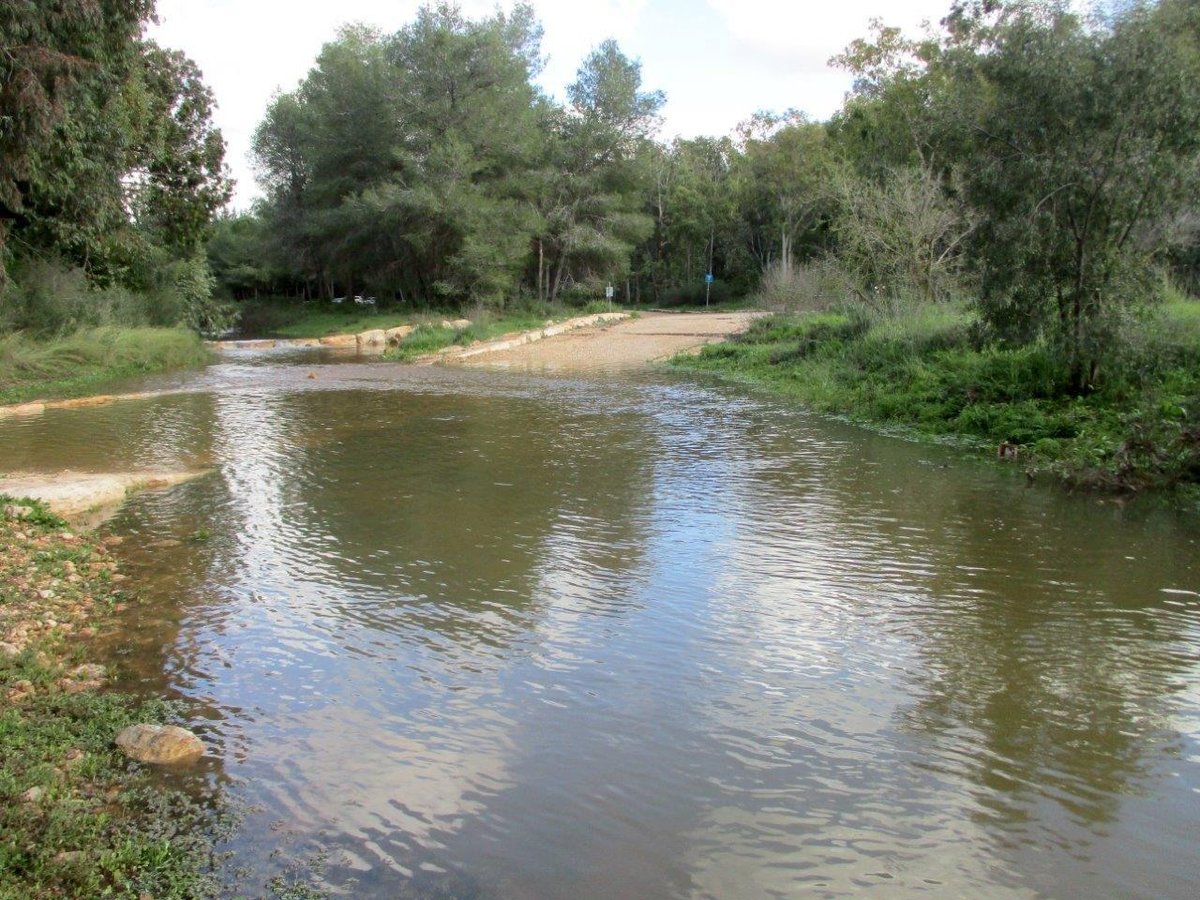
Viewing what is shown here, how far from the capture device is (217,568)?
8.09 meters

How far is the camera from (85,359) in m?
24.0

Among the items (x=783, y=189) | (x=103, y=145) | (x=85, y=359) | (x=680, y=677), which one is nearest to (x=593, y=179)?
(x=783, y=189)

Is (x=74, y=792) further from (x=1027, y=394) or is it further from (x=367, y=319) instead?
(x=367, y=319)

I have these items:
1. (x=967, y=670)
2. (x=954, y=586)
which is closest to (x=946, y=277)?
(x=954, y=586)

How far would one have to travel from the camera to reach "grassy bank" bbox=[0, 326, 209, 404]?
20.8 meters

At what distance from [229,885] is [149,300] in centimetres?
3111

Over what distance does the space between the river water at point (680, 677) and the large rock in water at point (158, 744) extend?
0.39 feet

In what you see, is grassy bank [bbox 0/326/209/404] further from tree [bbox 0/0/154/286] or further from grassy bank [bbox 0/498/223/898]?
grassy bank [bbox 0/498/223/898]

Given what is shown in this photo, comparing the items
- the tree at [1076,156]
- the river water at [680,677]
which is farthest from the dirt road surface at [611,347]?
the river water at [680,677]

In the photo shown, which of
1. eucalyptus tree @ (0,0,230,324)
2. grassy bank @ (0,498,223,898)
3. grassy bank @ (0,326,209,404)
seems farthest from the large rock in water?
grassy bank @ (0,326,209,404)

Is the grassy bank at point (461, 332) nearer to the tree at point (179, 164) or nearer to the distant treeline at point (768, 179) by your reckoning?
the distant treeline at point (768, 179)

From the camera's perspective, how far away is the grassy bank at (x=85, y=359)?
68.4 ft

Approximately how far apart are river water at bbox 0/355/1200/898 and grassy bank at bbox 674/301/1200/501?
1.04 metres

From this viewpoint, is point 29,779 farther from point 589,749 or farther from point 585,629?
point 585,629
